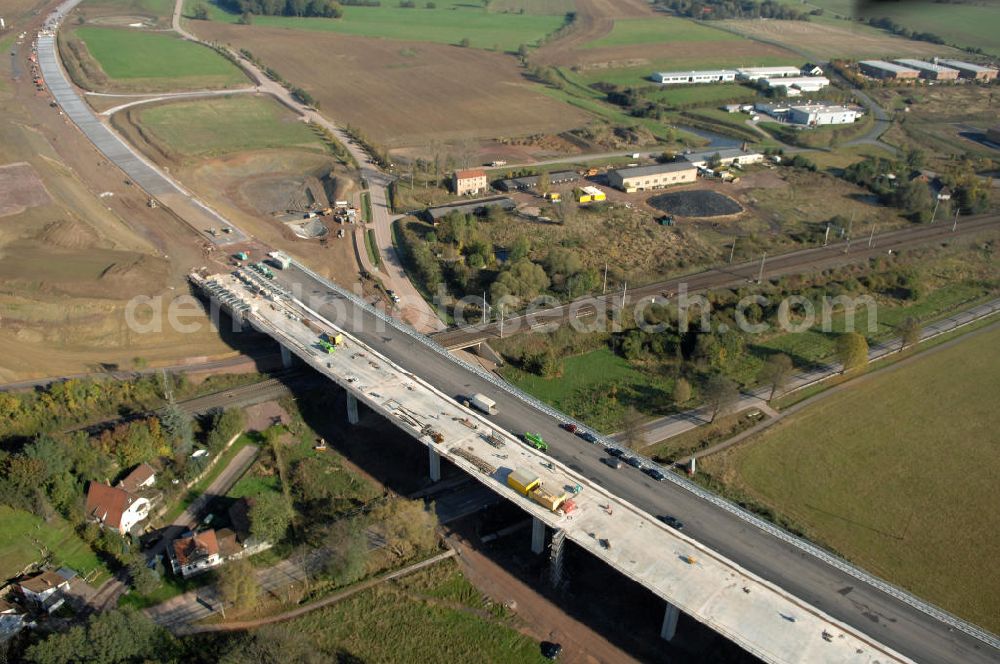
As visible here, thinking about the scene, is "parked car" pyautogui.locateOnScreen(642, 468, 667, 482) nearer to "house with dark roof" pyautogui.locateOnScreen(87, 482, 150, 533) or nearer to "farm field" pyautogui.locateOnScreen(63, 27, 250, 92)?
"house with dark roof" pyautogui.locateOnScreen(87, 482, 150, 533)

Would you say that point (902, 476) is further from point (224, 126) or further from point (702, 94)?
point (702, 94)

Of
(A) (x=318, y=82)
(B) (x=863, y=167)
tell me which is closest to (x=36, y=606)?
(B) (x=863, y=167)

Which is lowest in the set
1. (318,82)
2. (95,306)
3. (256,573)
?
(256,573)

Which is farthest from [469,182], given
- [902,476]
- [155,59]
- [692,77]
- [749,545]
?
[155,59]

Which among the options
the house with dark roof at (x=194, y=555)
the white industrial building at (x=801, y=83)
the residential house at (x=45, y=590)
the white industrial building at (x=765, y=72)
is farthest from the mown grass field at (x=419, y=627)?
the white industrial building at (x=765, y=72)

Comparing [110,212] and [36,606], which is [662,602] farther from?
[110,212]

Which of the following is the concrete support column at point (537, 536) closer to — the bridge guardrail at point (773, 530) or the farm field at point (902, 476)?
the bridge guardrail at point (773, 530)

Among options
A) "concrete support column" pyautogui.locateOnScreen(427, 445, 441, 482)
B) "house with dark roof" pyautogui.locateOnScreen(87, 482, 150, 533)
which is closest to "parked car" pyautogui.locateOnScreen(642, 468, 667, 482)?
"concrete support column" pyautogui.locateOnScreen(427, 445, 441, 482)

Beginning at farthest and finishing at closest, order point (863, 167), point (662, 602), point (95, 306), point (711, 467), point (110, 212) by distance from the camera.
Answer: point (863, 167) → point (110, 212) → point (95, 306) → point (711, 467) → point (662, 602)
